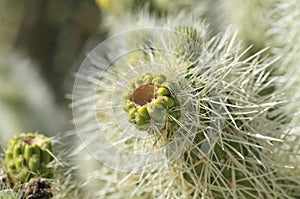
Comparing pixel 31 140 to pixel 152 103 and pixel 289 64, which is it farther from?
pixel 289 64

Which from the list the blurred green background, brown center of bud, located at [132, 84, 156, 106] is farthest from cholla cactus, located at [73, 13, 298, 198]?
the blurred green background

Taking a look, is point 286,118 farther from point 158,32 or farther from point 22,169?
point 22,169

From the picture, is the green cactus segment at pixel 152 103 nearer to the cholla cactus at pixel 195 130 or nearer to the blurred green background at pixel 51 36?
the cholla cactus at pixel 195 130

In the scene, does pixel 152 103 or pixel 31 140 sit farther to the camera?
pixel 31 140

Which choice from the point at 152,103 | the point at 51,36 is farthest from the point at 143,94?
the point at 51,36

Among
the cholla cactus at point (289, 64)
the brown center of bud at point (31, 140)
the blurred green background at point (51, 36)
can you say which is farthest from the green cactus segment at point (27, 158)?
the blurred green background at point (51, 36)

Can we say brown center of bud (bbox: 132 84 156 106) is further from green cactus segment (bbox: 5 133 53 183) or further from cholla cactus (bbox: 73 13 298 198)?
green cactus segment (bbox: 5 133 53 183)
